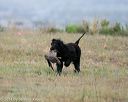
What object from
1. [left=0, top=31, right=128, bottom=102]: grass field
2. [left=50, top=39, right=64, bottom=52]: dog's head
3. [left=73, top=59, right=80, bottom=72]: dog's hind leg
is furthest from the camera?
[left=73, top=59, right=80, bottom=72]: dog's hind leg

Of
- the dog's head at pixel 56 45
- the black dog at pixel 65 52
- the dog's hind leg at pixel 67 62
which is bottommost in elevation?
the dog's hind leg at pixel 67 62

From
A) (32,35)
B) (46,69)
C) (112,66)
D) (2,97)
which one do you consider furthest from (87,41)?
(2,97)

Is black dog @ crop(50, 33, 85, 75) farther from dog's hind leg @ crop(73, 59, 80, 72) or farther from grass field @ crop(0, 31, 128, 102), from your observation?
grass field @ crop(0, 31, 128, 102)

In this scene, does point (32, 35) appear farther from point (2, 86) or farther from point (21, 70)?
point (2, 86)

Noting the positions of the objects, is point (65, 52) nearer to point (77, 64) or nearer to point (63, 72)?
point (63, 72)

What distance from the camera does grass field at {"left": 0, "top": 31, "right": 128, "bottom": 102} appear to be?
1271cm

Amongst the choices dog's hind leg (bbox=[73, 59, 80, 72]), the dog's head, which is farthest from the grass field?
the dog's head

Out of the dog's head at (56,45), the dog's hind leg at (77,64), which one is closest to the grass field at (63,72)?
the dog's hind leg at (77,64)

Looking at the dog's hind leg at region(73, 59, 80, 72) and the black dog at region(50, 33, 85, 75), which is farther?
the dog's hind leg at region(73, 59, 80, 72)

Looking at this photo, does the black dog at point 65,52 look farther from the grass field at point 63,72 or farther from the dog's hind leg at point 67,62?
the grass field at point 63,72

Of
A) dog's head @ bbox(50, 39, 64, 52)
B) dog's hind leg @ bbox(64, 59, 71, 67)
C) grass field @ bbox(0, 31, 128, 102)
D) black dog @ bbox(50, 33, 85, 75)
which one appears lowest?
grass field @ bbox(0, 31, 128, 102)

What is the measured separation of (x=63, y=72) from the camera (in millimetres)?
16703

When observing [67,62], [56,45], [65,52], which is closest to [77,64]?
[67,62]

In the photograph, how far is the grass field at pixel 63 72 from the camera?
41.7ft
